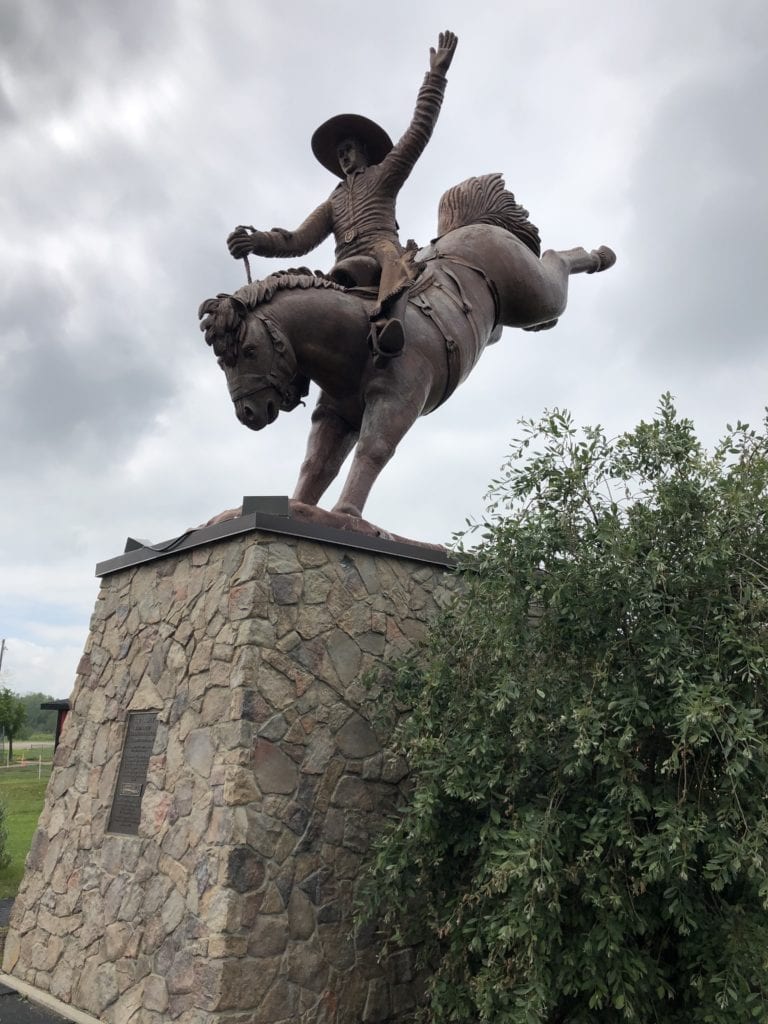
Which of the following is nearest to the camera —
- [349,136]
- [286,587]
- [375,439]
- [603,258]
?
[286,587]

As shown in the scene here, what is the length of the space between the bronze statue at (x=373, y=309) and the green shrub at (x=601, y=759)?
1.50 meters

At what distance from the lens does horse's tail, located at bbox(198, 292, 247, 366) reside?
483 cm

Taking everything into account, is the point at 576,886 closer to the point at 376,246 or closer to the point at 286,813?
the point at 286,813

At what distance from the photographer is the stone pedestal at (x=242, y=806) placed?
385cm

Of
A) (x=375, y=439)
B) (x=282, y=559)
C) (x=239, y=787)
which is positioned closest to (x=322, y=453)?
(x=375, y=439)

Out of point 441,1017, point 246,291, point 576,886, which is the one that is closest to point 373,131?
point 246,291

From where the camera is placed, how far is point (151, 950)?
411 cm

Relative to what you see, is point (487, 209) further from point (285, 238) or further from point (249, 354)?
point (249, 354)

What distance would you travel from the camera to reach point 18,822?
1509 centimetres

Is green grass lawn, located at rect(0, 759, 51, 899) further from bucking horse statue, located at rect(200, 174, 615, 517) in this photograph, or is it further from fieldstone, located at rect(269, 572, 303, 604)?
bucking horse statue, located at rect(200, 174, 615, 517)

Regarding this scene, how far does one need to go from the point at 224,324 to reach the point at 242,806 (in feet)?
8.51

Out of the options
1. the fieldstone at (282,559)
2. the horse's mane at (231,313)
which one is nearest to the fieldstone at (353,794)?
the fieldstone at (282,559)

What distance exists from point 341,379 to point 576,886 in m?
3.18

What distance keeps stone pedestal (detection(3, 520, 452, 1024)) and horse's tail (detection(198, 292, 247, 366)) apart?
1.12m
